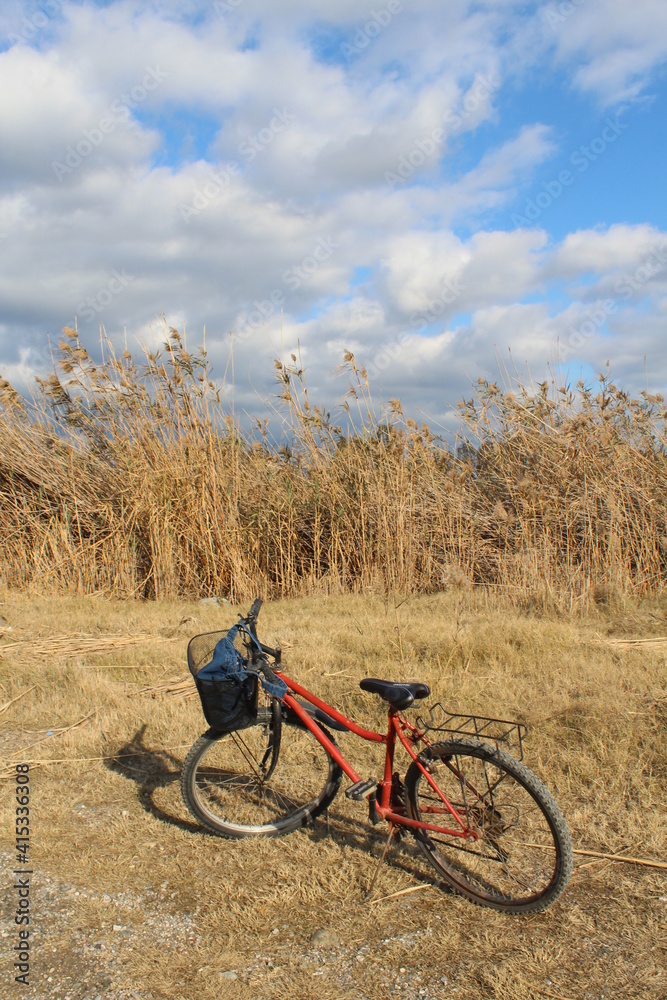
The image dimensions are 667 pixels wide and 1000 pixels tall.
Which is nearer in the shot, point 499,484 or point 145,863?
point 145,863

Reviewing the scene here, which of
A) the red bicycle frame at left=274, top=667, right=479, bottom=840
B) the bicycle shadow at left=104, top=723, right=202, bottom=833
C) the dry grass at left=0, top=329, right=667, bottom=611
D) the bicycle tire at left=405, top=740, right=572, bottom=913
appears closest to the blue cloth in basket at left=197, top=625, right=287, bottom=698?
the red bicycle frame at left=274, top=667, right=479, bottom=840

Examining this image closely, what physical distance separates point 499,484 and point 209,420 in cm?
329

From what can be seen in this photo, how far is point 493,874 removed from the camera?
9.13ft

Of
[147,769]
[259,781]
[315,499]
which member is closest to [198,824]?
[259,781]

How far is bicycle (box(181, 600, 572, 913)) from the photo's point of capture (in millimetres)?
2602

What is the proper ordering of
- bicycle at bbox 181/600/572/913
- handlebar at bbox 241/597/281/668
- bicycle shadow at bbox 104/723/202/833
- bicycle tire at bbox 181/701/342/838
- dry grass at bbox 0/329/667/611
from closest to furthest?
bicycle at bbox 181/600/572/913 < handlebar at bbox 241/597/281/668 < bicycle tire at bbox 181/701/342/838 < bicycle shadow at bbox 104/723/202/833 < dry grass at bbox 0/329/667/611

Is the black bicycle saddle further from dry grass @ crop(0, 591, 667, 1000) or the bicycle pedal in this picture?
dry grass @ crop(0, 591, 667, 1000)

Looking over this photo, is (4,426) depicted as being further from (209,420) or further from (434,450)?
(434,450)

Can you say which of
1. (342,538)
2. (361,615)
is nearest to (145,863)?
(361,615)

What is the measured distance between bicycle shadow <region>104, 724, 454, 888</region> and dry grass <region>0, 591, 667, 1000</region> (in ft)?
0.04

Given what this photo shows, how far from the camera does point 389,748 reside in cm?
278

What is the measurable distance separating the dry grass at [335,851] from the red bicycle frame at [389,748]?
9.8 inches

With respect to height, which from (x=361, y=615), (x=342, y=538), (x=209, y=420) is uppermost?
(x=209, y=420)

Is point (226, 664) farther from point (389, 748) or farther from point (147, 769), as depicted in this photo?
point (147, 769)
